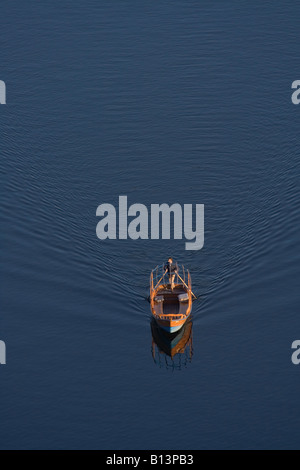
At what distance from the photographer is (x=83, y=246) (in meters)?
120

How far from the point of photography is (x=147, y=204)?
127 meters

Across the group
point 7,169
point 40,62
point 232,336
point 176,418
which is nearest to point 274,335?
point 232,336

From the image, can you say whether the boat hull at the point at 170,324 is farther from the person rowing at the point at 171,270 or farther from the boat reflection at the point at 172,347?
the person rowing at the point at 171,270

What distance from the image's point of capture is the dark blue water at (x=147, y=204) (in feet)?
330

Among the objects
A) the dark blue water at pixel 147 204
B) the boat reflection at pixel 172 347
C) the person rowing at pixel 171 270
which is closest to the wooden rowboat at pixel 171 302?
the person rowing at pixel 171 270

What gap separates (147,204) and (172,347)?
76.2ft

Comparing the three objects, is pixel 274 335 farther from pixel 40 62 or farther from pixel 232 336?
pixel 40 62

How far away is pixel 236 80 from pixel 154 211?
30.2 metres

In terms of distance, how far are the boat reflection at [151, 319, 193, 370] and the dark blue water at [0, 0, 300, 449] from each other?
0.30m

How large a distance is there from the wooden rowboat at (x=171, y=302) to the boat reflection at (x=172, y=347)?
816 millimetres

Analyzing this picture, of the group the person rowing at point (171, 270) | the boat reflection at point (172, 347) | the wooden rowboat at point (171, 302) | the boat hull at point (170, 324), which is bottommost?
the boat reflection at point (172, 347)

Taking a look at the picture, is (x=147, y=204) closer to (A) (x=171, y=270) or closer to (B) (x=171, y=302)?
(A) (x=171, y=270)

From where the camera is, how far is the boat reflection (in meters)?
107
